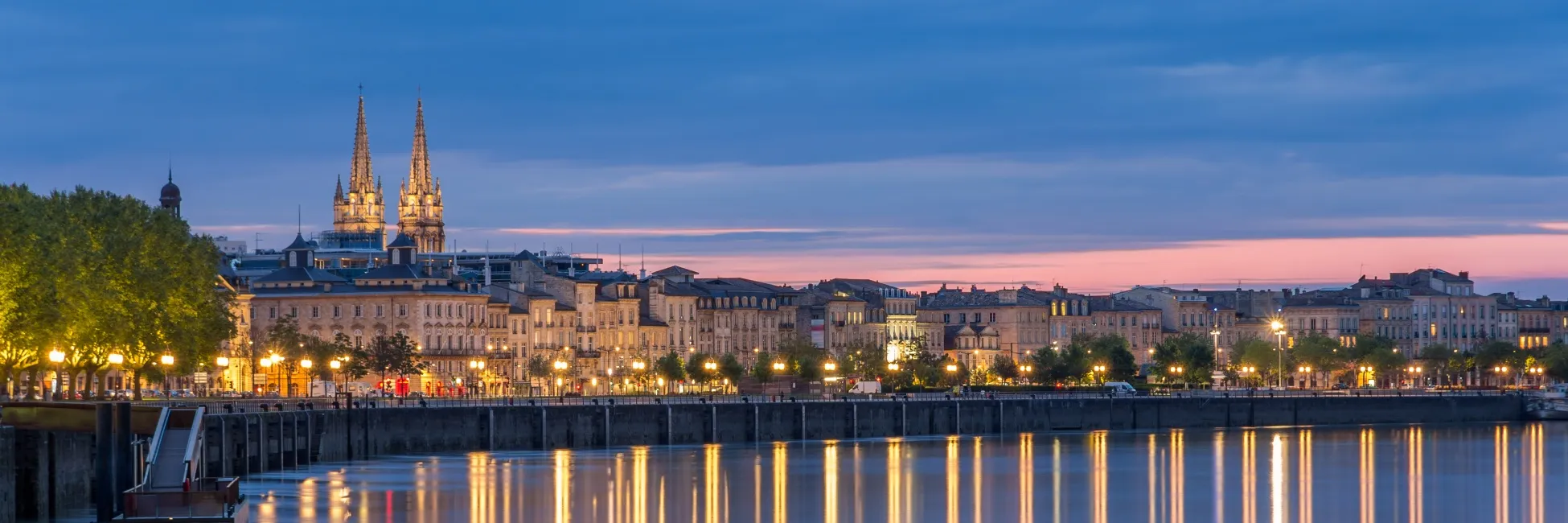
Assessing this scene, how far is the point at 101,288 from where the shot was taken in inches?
3337

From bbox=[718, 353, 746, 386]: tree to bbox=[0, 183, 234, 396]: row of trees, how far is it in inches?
2698

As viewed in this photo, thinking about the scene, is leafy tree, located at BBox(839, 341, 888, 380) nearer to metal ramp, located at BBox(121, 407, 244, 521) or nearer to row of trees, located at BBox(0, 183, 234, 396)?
row of trees, located at BBox(0, 183, 234, 396)

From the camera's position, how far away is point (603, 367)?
6781 inches

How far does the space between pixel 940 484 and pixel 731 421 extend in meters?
34.7

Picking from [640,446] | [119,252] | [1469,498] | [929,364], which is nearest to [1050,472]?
[1469,498]

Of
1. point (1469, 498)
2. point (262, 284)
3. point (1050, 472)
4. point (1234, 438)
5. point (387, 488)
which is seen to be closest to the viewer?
point (387, 488)

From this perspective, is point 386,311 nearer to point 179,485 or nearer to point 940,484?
point 940,484

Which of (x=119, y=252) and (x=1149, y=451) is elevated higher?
(x=119, y=252)

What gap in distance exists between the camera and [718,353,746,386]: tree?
A: 16725cm

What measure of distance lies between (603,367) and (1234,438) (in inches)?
2053

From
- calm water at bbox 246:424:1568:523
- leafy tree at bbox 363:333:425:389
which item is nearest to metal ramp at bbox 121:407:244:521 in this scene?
calm water at bbox 246:424:1568:523

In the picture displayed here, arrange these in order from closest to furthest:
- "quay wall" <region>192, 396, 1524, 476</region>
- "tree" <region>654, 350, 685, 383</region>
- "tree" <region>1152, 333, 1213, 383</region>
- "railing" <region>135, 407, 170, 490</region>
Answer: "railing" <region>135, 407, 170, 490</region> < "quay wall" <region>192, 396, 1524, 476</region> < "tree" <region>654, 350, 685, 383</region> < "tree" <region>1152, 333, 1213, 383</region>

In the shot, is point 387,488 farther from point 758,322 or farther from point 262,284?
point 758,322

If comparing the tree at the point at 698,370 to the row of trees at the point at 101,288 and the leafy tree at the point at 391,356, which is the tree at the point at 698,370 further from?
the row of trees at the point at 101,288
